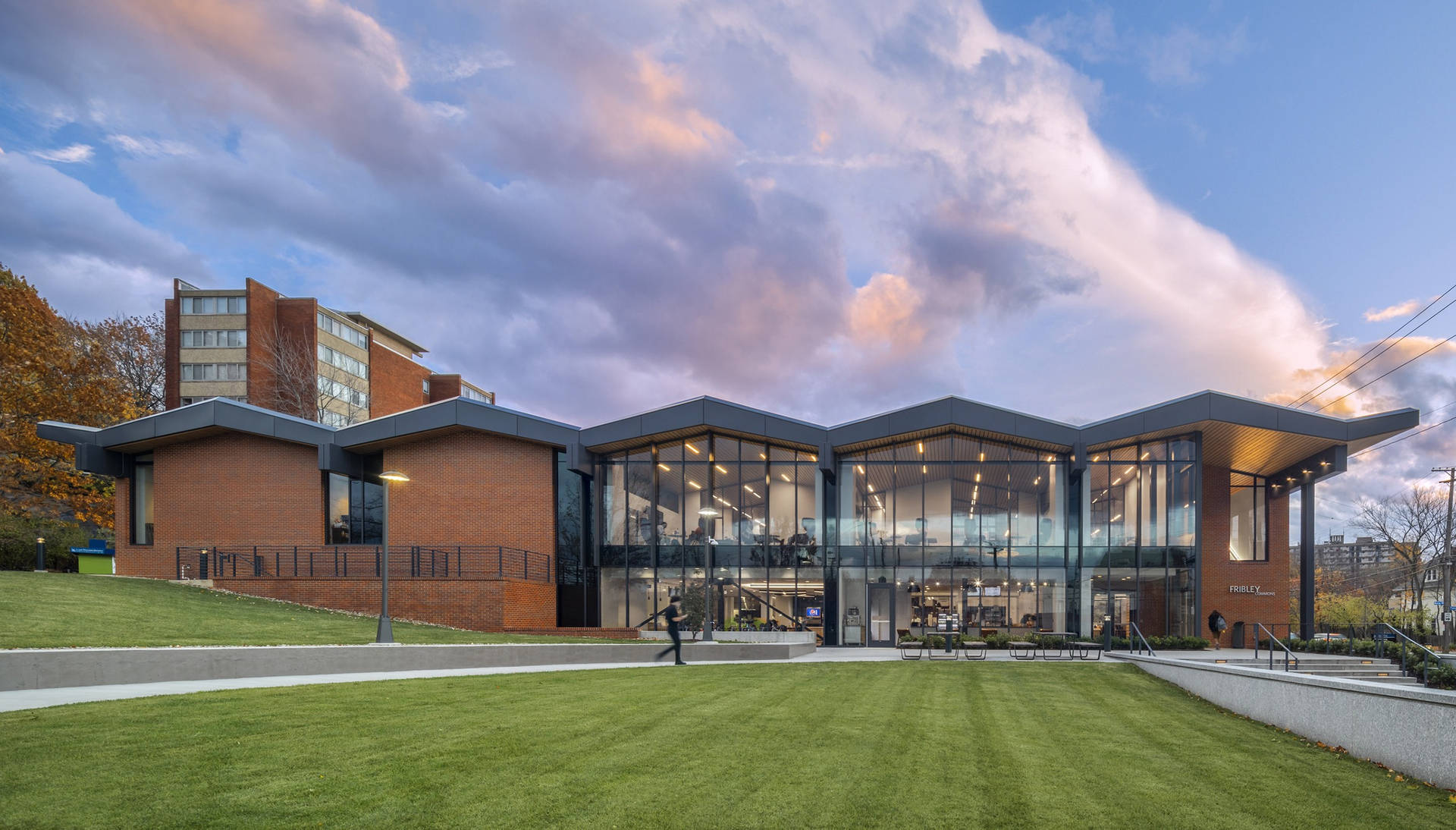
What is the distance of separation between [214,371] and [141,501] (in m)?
46.5

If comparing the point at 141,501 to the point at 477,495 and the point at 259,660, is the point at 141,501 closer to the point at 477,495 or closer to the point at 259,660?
the point at 477,495

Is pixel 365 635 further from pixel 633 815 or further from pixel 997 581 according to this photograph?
pixel 997 581

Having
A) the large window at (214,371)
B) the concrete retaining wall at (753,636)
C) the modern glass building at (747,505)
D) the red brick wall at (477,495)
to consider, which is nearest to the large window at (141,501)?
the modern glass building at (747,505)

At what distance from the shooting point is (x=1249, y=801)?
796cm

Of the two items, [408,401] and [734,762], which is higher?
[408,401]

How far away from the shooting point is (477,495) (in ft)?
112

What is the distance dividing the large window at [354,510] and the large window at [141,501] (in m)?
7.36

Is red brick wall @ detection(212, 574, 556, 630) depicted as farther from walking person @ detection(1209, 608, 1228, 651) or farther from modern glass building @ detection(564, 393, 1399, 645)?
walking person @ detection(1209, 608, 1228, 651)

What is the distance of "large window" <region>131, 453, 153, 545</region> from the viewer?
116 ft

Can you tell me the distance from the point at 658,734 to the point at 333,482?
29.1 m

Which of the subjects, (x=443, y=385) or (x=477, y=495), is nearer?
(x=477, y=495)

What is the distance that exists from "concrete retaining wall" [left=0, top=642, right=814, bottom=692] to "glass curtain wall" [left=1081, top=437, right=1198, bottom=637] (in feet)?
62.8

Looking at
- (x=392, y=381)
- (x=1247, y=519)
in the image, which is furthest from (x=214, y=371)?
(x=1247, y=519)

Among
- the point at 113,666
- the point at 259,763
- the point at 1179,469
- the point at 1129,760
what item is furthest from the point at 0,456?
the point at 1179,469
